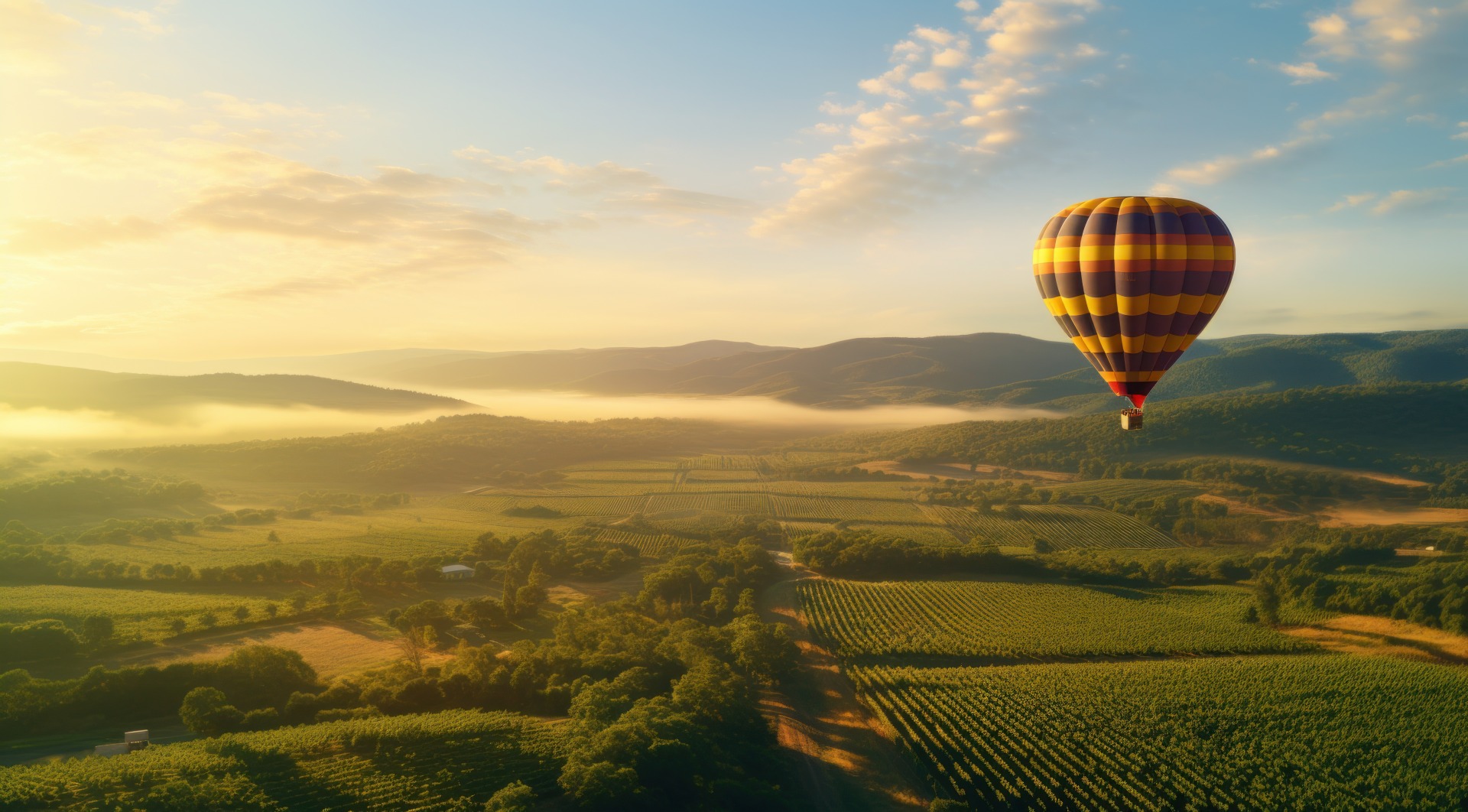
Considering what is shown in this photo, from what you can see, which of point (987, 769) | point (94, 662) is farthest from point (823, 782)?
point (94, 662)

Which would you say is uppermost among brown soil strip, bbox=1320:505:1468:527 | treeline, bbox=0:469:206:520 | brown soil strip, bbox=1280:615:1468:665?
treeline, bbox=0:469:206:520

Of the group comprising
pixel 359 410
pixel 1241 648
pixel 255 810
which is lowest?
pixel 1241 648

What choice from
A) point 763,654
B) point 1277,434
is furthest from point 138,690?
point 1277,434

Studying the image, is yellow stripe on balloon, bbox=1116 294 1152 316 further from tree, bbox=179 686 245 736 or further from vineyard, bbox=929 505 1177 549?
vineyard, bbox=929 505 1177 549

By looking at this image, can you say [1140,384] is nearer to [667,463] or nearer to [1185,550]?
[1185,550]

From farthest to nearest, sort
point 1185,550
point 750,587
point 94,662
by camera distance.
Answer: point 1185,550 → point 750,587 → point 94,662

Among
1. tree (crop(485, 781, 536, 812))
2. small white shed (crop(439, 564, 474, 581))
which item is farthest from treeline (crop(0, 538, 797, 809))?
small white shed (crop(439, 564, 474, 581))

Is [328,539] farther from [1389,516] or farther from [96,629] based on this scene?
[1389,516]
